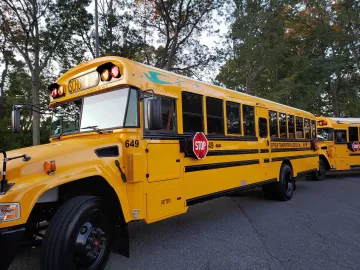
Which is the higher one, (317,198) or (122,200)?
(122,200)

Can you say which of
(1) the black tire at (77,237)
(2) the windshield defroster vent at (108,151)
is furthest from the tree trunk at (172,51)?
(1) the black tire at (77,237)

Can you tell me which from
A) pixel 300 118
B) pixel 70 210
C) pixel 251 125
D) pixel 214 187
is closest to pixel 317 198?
pixel 300 118

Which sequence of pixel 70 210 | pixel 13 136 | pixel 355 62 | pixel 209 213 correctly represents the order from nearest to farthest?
1. pixel 70 210
2. pixel 209 213
3. pixel 13 136
4. pixel 355 62

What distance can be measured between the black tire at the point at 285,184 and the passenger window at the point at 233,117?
2311mm

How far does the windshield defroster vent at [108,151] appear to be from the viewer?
3271mm

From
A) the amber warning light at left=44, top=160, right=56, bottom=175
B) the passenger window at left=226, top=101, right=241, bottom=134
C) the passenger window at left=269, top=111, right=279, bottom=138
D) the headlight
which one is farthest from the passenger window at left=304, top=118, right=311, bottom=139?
the headlight

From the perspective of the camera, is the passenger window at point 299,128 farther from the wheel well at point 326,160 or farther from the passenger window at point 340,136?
the passenger window at point 340,136

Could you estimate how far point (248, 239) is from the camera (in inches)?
179

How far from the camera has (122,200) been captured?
11.1ft

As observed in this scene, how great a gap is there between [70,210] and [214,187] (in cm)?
274

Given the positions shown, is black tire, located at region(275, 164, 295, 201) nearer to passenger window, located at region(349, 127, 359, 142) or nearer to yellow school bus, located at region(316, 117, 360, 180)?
yellow school bus, located at region(316, 117, 360, 180)

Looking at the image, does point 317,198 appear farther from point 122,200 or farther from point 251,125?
point 122,200

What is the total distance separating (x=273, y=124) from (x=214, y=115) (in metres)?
2.57

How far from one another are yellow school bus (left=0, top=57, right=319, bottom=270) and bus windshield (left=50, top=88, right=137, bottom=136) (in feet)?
0.05
